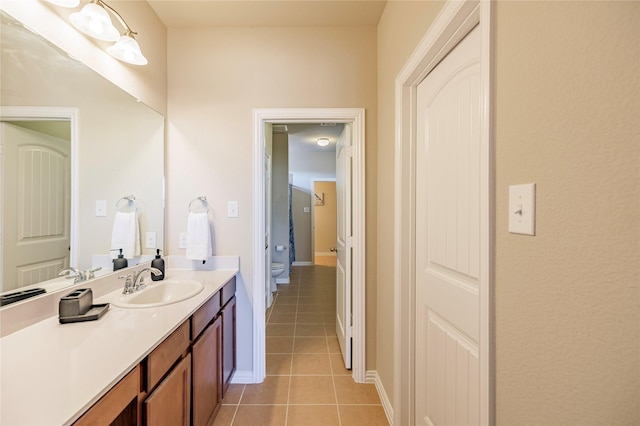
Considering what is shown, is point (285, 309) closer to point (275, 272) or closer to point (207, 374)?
point (275, 272)

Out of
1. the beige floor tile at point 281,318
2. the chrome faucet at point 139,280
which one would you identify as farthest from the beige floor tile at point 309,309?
the chrome faucet at point 139,280

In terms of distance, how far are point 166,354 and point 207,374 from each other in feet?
1.67

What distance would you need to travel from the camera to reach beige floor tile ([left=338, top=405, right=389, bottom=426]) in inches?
61.1

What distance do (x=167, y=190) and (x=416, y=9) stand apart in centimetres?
195

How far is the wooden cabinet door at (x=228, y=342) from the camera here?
1636 millimetres

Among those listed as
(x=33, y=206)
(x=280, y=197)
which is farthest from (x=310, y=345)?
(x=280, y=197)

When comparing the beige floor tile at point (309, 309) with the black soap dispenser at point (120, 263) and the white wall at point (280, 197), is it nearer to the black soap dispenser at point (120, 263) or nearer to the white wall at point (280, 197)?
the white wall at point (280, 197)

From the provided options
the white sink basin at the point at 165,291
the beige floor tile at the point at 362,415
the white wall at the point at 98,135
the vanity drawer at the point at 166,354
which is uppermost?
the white wall at the point at 98,135

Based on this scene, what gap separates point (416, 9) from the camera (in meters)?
1.22

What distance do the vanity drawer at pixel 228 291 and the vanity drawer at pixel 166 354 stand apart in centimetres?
45

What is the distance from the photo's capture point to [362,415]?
1.61 metres

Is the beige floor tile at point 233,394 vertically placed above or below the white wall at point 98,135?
below

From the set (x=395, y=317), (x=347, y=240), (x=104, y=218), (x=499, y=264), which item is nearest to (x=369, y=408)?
(x=395, y=317)

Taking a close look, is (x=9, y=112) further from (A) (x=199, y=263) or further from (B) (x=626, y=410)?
(B) (x=626, y=410)
